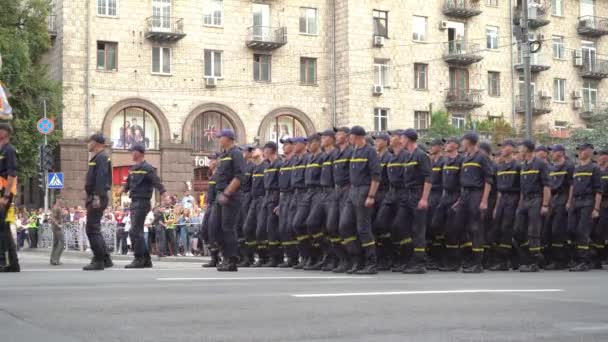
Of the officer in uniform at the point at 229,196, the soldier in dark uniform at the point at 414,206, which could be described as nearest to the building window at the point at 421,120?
the soldier in dark uniform at the point at 414,206

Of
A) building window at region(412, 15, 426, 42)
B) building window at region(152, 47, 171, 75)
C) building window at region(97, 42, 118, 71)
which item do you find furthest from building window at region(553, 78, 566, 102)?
building window at region(97, 42, 118, 71)

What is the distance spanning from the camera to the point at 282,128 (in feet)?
166

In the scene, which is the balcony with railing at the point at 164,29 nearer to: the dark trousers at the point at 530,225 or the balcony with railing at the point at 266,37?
the balcony with railing at the point at 266,37

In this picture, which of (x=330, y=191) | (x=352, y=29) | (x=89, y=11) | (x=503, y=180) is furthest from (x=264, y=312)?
(x=352, y=29)

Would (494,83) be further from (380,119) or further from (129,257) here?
(129,257)

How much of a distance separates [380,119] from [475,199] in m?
36.4

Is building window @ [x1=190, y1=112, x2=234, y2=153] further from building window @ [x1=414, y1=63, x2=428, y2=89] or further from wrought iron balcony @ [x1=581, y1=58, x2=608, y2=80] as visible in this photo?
wrought iron balcony @ [x1=581, y1=58, x2=608, y2=80]

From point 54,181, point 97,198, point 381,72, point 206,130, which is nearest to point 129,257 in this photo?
point 54,181

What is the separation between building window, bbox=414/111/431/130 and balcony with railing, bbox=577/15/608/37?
1313cm

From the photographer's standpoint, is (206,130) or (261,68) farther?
(261,68)

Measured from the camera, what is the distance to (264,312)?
27.2 ft

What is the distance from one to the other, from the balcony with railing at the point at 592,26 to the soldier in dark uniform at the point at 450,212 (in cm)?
4689

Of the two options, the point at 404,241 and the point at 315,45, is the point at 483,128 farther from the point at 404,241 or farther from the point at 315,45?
the point at 404,241

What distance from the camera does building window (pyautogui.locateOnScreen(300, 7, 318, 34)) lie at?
5050cm
